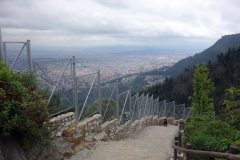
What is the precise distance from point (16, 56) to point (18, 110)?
1.79 m

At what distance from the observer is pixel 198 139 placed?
4363mm

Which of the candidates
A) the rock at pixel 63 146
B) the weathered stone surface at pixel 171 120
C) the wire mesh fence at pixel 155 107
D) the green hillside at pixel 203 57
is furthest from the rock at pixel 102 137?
the green hillside at pixel 203 57

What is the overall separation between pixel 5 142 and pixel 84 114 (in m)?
2.91

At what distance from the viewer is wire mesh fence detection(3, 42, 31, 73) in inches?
165

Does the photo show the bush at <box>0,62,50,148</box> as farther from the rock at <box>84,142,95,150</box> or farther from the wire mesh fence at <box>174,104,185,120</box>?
the wire mesh fence at <box>174,104,185,120</box>

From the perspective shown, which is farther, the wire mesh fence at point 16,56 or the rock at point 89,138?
the rock at point 89,138

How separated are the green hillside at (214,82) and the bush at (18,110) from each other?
33.5m

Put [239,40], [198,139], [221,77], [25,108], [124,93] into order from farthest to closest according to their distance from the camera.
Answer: [239,40], [221,77], [124,93], [198,139], [25,108]

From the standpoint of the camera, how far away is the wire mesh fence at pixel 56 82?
4.71 meters

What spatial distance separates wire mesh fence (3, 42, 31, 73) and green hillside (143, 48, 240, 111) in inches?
1305

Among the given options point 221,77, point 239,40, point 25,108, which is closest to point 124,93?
point 25,108

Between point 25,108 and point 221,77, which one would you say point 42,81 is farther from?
point 221,77

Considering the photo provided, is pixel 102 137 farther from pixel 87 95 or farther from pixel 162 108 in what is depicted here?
pixel 162 108

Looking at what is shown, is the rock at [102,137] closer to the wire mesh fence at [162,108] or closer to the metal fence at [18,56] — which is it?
the metal fence at [18,56]
